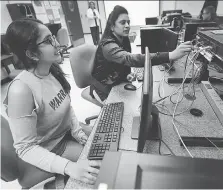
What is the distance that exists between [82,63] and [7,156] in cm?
113

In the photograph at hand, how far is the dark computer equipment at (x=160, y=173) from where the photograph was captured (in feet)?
1.20

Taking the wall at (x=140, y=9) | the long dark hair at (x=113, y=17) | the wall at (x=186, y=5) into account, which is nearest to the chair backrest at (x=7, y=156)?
the long dark hair at (x=113, y=17)

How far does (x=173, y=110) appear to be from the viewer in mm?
971

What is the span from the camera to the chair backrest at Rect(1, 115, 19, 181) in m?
0.74

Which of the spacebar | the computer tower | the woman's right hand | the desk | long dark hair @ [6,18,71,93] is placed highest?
the computer tower

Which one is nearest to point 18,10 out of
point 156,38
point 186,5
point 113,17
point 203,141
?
point 113,17

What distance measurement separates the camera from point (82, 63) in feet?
5.38

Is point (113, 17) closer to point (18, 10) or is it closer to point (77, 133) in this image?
point (77, 133)

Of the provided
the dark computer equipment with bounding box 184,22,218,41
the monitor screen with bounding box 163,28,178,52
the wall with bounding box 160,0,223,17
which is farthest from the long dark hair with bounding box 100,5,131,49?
the wall with bounding box 160,0,223,17

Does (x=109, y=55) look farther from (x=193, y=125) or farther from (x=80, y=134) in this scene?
(x=193, y=125)

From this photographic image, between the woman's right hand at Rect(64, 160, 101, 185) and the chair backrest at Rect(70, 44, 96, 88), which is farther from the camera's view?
the chair backrest at Rect(70, 44, 96, 88)

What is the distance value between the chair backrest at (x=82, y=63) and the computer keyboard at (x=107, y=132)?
2.39ft

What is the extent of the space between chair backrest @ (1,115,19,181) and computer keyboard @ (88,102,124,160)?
1.37 ft

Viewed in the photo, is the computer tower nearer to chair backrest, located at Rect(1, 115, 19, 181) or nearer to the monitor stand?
chair backrest, located at Rect(1, 115, 19, 181)
